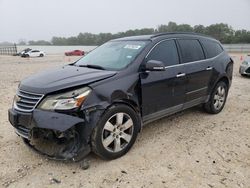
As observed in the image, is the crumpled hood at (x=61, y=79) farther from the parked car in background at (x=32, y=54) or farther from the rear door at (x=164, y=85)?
the parked car in background at (x=32, y=54)

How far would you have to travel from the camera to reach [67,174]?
3000 mm

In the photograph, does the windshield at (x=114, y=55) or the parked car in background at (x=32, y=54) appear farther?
the parked car in background at (x=32, y=54)

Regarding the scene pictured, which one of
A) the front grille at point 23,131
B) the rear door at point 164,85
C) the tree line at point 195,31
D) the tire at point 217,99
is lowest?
the tire at point 217,99

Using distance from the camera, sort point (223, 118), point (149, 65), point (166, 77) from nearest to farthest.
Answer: point (149, 65) < point (166, 77) < point (223, 118)

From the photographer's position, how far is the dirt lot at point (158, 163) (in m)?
2.85

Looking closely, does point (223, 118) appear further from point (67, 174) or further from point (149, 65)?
point (67, 174)

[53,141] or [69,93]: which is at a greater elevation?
[69,93]

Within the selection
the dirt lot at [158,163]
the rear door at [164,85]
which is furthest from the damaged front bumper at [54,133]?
the rear door at [164,85]

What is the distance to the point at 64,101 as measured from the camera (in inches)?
114

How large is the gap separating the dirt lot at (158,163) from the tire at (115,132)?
158mm

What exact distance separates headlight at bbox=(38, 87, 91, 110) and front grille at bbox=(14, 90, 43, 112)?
0.38 ft

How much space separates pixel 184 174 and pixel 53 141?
1.70 meters

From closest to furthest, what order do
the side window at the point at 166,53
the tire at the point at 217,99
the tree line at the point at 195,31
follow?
the side window at the point at 166,53 → the tire at the point at 217,99 → the tree line at the point at 195,31

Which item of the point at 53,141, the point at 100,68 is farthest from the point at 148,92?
the point at 53,141
